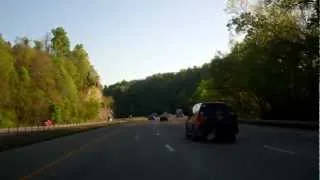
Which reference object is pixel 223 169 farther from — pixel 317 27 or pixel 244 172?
pixel 317 27

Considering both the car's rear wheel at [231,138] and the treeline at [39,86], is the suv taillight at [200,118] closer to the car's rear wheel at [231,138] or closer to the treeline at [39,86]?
the car's rear wheel at [231,138]

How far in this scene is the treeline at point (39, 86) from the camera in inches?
4075

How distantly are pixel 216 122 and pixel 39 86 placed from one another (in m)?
86.4

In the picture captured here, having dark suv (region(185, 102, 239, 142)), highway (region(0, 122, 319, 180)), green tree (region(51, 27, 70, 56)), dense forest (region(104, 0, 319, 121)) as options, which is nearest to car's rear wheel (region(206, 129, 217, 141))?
dark suv (region(185, 102, 239, 142))

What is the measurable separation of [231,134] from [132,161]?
10.7m

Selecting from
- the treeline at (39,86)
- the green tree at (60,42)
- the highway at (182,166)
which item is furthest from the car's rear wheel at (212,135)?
the green tree at (60,42)

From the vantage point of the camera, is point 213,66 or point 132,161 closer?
point 132,161

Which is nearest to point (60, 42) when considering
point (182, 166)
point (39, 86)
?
point (39, 86)

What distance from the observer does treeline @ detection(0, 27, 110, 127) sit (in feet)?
340

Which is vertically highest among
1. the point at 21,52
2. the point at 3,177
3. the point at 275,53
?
the point at 21,52

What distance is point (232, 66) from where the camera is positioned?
92125 millimetres

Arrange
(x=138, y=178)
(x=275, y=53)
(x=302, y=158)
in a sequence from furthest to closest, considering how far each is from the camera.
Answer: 1. (x=275, y=53)
2. (x=302, y=158)
3. (x=138, y=178)

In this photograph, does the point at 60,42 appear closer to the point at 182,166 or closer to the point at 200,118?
the point at 200,118

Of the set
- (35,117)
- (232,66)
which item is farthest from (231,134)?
(35,117)
